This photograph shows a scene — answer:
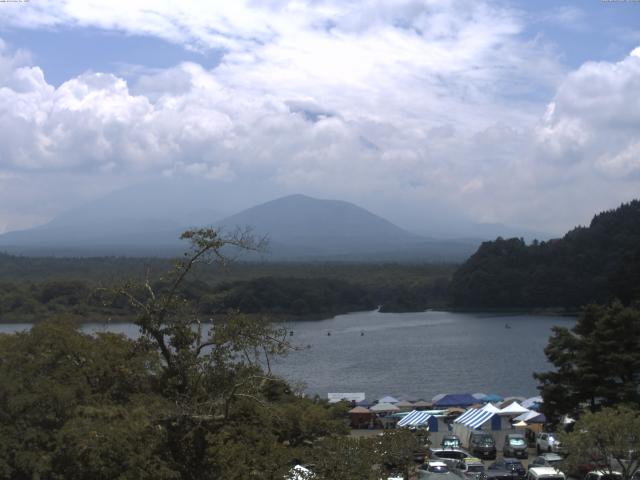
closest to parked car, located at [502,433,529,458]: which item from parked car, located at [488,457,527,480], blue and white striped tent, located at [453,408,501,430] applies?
blue and white striped tent, located at [453,408,501,430]

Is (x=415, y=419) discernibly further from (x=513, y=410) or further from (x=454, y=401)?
(x=454, y=401)

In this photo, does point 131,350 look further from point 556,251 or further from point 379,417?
point 556,251

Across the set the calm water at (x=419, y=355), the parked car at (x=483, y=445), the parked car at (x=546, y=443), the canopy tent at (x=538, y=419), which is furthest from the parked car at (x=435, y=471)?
the calm water at (x=419, y=355)

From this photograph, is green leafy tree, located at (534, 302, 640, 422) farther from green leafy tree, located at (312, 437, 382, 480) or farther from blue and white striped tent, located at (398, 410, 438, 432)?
green leafy tree, located at (312, 437, 382, 480)


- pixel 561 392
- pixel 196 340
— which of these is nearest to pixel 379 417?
pixel 561 392

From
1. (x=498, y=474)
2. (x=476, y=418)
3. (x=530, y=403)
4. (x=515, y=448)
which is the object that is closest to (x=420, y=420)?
(x=476, y=418)

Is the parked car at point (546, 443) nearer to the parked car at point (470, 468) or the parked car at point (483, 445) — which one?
the parked car at point (483, 445)
